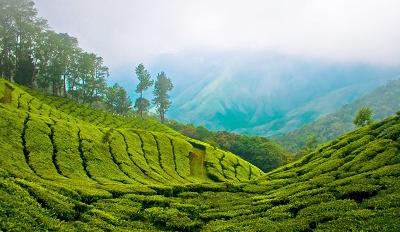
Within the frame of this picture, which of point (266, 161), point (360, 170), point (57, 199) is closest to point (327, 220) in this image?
point (360, 170)

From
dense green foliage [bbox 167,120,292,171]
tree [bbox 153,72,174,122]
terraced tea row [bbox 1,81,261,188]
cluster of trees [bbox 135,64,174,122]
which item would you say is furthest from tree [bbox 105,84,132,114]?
terraced tea row [bbox 1,81,261,188]

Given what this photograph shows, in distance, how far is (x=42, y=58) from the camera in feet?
493

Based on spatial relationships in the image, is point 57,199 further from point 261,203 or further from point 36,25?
point 36,25

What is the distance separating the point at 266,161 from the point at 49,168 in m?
114

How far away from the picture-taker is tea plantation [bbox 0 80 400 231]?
3431 centimetres

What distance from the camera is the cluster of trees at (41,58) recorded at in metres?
139

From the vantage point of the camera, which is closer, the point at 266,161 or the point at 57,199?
the point at 57,199

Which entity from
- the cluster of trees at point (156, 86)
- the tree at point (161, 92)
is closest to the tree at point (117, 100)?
the cluster of trees at point (156, 86)

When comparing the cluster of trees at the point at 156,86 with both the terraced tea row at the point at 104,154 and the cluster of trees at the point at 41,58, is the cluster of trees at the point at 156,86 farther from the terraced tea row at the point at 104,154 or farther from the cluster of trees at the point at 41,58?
the terraced tea row at the point at 104,154

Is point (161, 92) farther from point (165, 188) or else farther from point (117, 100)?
point (165, 188)

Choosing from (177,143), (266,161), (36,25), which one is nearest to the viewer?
(177,143)

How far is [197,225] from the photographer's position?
39.3 meters

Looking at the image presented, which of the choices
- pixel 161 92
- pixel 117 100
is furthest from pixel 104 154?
pixel 117 100

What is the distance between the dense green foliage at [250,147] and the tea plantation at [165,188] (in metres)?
78.0
